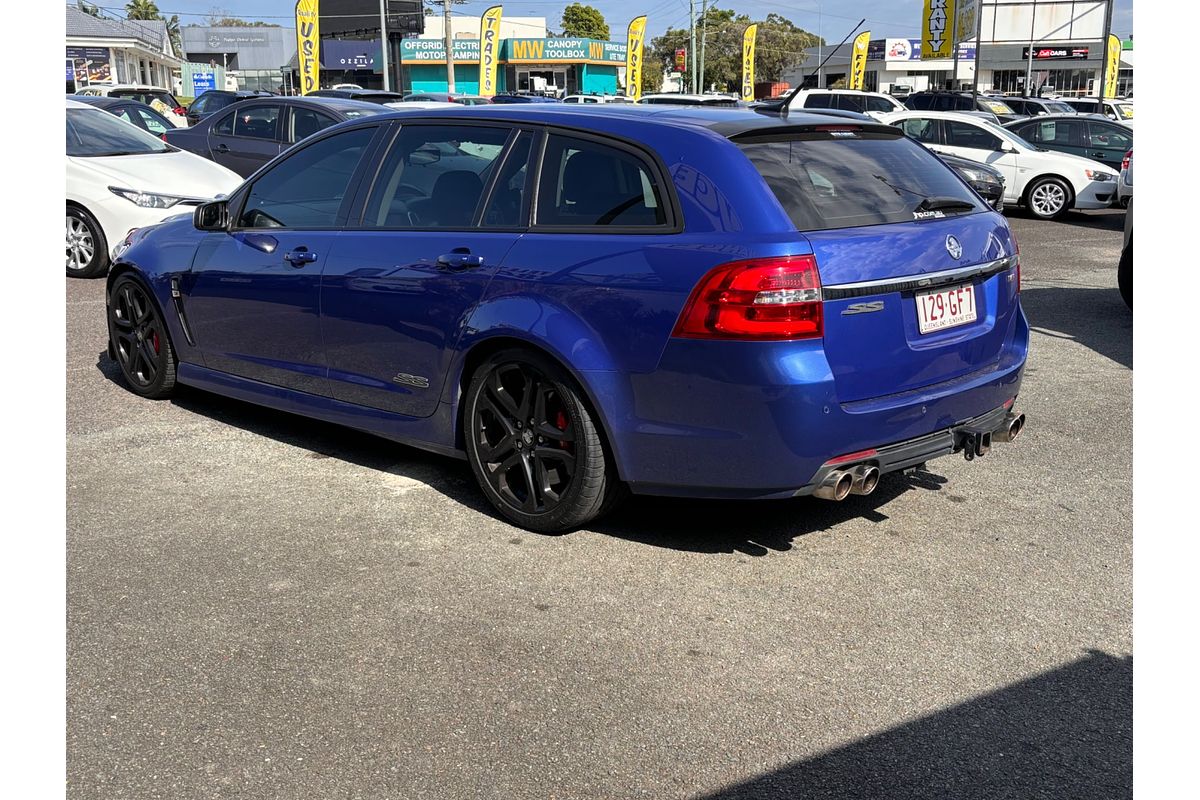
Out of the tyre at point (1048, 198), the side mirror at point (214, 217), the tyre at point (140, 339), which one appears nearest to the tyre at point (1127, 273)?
the side mirror at point (214, 217)

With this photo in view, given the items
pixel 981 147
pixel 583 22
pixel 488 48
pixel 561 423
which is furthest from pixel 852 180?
pixel 583 22

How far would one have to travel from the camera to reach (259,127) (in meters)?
14.6

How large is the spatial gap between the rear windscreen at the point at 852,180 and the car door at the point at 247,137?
35.6 ft

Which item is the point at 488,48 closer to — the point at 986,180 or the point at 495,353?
the point at 986,180

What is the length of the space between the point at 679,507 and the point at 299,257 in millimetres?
2078

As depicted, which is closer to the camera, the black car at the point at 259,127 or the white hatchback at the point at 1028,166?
the black car at the point at 259,127

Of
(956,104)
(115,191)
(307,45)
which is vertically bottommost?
(115,191)

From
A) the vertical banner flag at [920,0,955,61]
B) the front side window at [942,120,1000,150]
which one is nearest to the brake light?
the front side window at [942,120,1000,150]

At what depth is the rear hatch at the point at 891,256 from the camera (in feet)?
13.1

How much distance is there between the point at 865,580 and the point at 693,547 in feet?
2.25

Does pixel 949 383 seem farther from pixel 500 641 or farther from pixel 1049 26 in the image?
pixel 1049 26

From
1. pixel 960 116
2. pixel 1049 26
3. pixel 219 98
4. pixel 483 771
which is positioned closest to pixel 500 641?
pixel 483 771

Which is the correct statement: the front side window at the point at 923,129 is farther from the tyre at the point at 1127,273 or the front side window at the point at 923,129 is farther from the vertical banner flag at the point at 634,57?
the vertical banner flag at the point at 634,57

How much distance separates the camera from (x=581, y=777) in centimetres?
300
